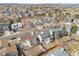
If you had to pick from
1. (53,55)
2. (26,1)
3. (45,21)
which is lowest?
(53,55)

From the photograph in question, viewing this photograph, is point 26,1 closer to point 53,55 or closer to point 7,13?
point 7,13

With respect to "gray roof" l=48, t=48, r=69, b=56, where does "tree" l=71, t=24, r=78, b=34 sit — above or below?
above

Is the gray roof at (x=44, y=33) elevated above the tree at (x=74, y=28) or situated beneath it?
situated beneath

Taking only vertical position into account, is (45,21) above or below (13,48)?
above

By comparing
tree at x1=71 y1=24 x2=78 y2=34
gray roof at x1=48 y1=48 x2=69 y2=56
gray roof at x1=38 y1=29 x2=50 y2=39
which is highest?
tree at x1=71 y1=24 x2=78 y2=34

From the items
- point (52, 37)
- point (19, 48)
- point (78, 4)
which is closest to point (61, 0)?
point (78, 4)

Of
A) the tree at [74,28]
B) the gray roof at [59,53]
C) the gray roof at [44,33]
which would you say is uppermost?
the tree at [74,28]

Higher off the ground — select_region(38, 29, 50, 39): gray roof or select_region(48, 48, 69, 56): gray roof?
select_region(38, 29, 50, 39): gray roof

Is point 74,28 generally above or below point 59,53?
above

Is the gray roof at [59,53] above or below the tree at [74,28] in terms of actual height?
below

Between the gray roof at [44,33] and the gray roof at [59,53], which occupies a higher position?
the gray roof at [44,33]
